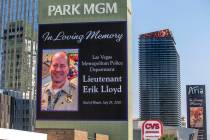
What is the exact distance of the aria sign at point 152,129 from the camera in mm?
27378

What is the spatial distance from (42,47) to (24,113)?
117 m

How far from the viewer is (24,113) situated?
192m

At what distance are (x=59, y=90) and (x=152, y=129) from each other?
49212 millimetres

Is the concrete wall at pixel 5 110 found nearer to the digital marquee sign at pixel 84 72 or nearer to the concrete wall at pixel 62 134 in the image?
the digital marquee sign at pixel 84 72

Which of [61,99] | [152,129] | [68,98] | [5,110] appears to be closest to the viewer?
[152,129]

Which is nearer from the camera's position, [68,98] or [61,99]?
[68,98]

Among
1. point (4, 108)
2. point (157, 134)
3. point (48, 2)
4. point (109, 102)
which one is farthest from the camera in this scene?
point (4, 108)

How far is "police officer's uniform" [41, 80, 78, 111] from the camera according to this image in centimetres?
7562

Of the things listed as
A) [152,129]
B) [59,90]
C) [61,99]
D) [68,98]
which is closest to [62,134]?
[68,98]

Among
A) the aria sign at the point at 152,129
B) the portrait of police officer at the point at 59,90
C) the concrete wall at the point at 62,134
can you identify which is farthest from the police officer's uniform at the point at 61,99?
the aria sign at the point at 152,129

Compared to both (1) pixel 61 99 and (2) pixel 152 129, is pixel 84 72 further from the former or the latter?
(2) pixel 152 129

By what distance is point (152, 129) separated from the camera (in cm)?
2764

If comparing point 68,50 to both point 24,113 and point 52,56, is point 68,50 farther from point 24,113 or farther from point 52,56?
point 24,113

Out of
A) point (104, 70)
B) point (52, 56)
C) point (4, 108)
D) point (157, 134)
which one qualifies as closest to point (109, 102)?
point (104, 70)
